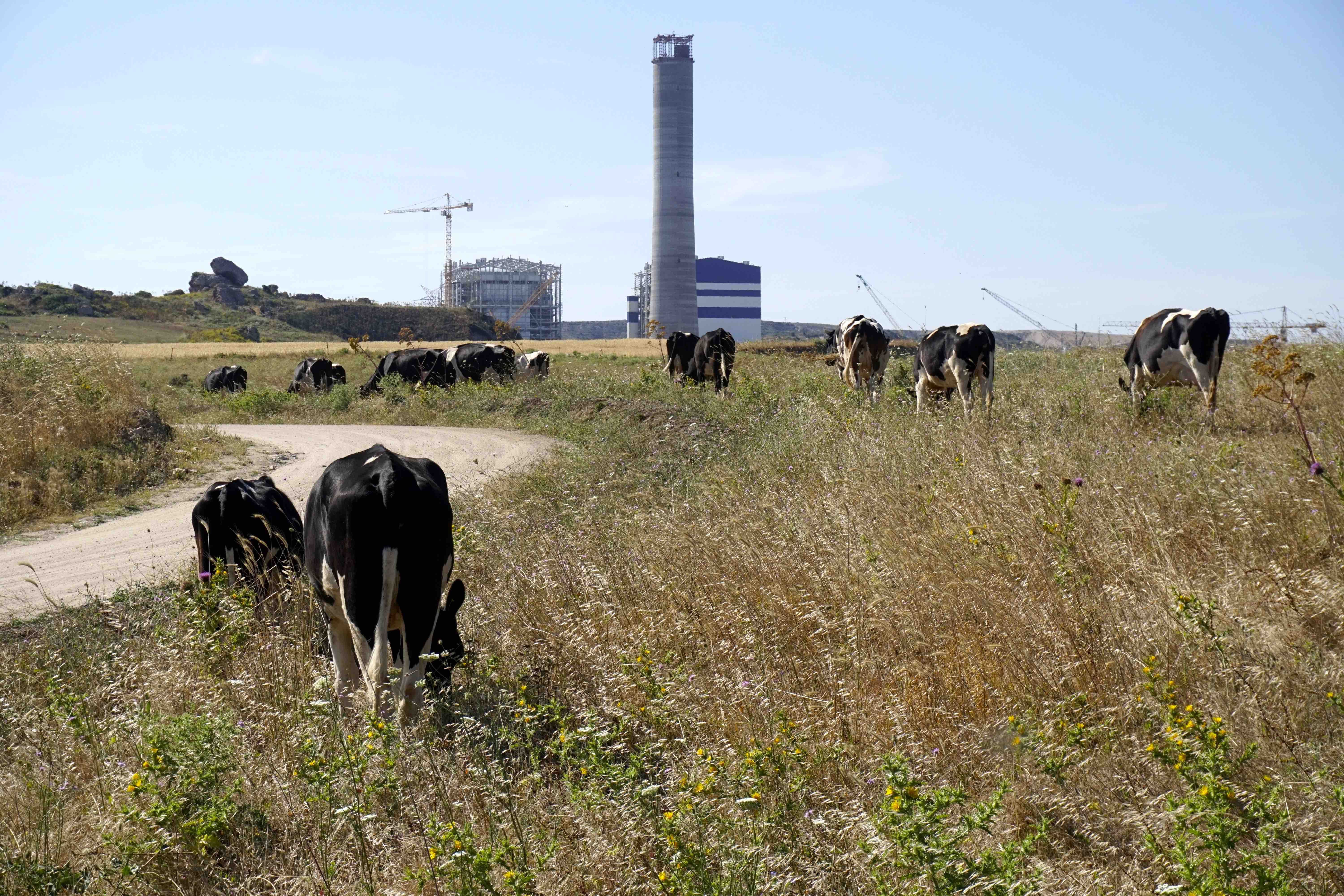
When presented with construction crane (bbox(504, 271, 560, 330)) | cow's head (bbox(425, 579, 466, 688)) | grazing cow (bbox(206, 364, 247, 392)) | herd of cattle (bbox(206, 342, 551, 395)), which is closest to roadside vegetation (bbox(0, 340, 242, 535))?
cow's head (bbox(425, 579, 466, 688))

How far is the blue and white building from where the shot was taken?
143 m

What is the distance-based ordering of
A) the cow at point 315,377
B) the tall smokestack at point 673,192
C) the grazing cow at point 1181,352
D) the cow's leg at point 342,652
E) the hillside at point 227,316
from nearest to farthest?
the cow's leg at point 342,652
the grazing cow at point 1181,352
the cow at point 315,377
the hillside at point 227,316
the tall smokestack at point 673,192

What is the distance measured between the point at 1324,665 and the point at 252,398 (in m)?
28.1

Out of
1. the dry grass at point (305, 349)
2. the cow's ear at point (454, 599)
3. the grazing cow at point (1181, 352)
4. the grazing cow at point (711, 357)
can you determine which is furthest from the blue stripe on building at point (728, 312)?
the cow's ear at point (454, 599)

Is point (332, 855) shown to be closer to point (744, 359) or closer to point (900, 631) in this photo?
point (900, 631)

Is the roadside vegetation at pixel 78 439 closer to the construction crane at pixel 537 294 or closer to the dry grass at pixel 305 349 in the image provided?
the dry grass at pixel 305 349

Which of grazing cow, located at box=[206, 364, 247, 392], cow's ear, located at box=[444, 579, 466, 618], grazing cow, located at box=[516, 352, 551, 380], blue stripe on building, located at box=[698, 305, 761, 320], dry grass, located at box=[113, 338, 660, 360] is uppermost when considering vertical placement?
blue stripe on building, located at box=[698, 305, 761, 320]

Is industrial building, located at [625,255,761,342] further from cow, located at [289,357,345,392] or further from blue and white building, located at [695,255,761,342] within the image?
cow, located at [289,357,345,392]

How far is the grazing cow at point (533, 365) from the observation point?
30969 mm

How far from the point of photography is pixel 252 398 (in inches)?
1133

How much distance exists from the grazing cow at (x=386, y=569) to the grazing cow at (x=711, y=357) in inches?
725

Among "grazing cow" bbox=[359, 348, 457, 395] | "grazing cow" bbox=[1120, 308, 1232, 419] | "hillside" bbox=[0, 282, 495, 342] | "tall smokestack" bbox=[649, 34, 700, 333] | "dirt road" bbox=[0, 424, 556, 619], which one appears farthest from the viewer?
"tall smokestack" bbox=[649, 34, 700, 333]

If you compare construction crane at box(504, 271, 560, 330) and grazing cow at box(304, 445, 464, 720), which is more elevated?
construction crane at box(504, 271, 560, 330)

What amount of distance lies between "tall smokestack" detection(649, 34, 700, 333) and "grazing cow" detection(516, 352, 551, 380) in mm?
56391
